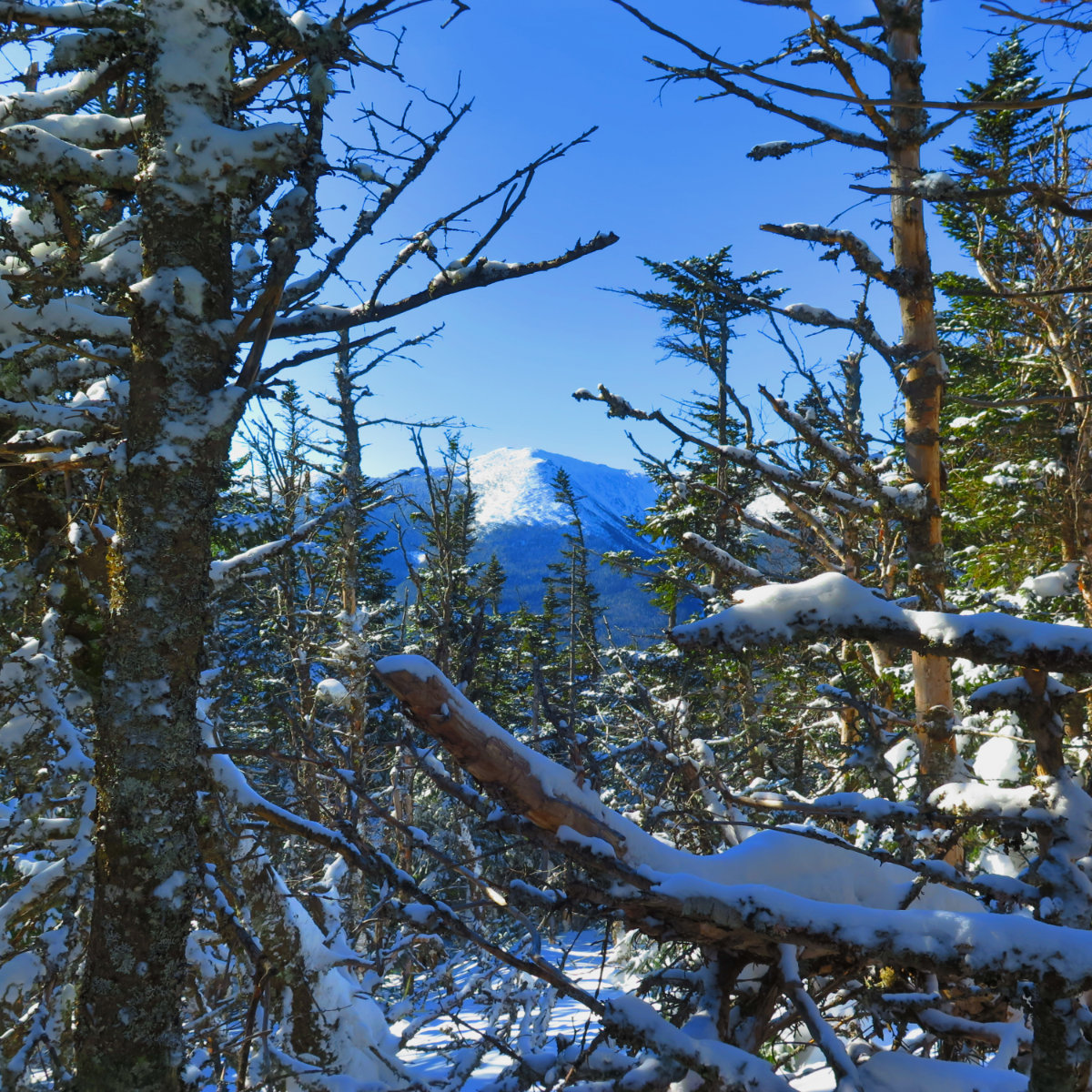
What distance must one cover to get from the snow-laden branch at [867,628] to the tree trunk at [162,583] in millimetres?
1918

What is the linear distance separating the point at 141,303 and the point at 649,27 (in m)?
2.15

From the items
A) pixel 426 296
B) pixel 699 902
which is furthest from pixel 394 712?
pixel 426 296

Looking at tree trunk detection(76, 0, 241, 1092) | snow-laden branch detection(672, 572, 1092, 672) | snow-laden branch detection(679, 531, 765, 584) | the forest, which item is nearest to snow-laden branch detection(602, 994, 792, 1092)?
the forest

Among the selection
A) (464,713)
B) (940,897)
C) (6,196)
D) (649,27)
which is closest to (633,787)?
(940,897)

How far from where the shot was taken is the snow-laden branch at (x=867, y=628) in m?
1.83

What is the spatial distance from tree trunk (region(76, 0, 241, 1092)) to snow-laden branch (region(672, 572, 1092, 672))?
192cm

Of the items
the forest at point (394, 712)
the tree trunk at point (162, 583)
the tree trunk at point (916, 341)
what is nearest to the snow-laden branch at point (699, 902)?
the forest at point (394, 712)

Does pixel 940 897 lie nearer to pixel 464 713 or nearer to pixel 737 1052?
pixel 737 1052

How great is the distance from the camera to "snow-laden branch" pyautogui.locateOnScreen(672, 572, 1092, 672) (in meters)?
1.83

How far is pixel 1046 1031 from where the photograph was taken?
69.2 inches

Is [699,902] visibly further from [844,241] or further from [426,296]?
[844,241]

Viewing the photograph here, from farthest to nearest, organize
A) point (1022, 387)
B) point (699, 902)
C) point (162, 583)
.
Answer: point (1022, 387), point (162, 583), point (699, 902)

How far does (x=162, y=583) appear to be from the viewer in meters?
2.59

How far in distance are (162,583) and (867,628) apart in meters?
2.47
